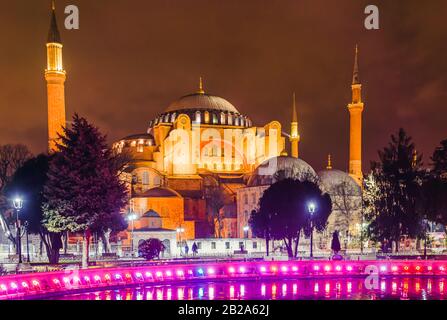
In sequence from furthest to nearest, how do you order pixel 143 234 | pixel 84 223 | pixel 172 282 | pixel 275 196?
pixel 143 234, pixel 275 196, pixel 84 223, pixel 172 282

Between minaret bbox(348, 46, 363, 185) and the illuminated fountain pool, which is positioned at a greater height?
minaret bbox(348, 46, 363, 185)

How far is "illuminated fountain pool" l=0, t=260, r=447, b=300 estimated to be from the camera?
21016 mm

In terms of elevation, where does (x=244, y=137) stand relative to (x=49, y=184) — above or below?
above

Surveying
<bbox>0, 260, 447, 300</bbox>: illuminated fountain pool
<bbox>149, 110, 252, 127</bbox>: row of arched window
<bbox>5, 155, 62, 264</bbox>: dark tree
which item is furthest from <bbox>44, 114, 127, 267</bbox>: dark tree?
<bbox>149, 110, 252, 127</bbox>: row of arched window

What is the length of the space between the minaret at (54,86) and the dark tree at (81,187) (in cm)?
2569

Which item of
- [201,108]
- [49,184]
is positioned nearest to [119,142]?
[201,108]

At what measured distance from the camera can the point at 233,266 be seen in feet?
87.2

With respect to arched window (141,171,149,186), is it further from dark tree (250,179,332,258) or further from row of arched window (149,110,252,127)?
dark tree (250,179,332,258)

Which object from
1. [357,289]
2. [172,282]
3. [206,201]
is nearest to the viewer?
[357,289]

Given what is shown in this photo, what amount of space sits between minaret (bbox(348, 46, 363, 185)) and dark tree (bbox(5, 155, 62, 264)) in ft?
139

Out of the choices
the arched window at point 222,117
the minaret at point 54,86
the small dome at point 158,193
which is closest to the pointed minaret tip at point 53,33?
the minaret at point 54,86

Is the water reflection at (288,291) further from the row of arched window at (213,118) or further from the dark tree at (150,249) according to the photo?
the row of arched window at (213,118)
